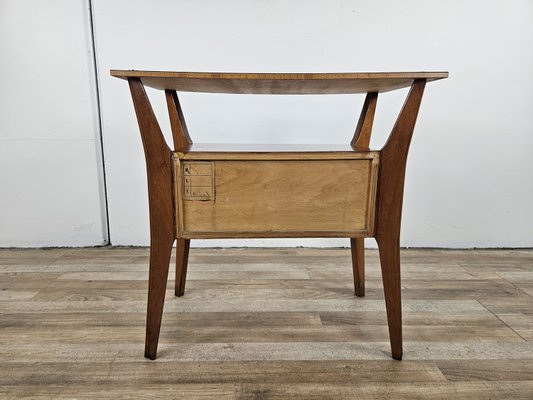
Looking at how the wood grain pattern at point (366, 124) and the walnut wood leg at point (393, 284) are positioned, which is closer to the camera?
the walnut wood leg at point (393, 284)

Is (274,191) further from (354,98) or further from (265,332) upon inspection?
(354,98)

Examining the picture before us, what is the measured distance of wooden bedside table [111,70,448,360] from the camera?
827mm

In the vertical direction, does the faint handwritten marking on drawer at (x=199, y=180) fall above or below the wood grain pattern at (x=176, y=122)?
below

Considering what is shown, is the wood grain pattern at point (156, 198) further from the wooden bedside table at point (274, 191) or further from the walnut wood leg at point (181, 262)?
the walnut wood leg at point (181, 262)

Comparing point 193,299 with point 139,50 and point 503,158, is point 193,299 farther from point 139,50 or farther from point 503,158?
point 503,158

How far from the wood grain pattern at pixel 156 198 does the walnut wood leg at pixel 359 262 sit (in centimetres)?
66

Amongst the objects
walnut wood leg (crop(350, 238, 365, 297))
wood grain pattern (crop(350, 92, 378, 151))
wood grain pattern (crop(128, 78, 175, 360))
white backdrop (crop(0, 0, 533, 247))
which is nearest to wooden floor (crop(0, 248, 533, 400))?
walnut wood leg (crop(350, 238, 365, 297))

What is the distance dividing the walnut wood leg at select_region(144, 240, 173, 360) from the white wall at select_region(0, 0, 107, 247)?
1.06 meters

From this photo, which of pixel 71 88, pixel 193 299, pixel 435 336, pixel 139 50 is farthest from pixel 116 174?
pixel 435 336

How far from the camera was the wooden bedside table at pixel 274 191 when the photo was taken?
0.83 meters

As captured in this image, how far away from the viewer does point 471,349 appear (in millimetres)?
973

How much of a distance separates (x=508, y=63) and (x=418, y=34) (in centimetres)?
45

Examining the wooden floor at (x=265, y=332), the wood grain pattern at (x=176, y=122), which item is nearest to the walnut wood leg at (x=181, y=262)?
the wooden floor at (x=265, y=332)

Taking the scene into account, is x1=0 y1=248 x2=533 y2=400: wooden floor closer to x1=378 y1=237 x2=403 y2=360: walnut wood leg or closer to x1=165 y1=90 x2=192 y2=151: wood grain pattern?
x1=378 y1=237 x2=403 y2=360: walnut wood leg
